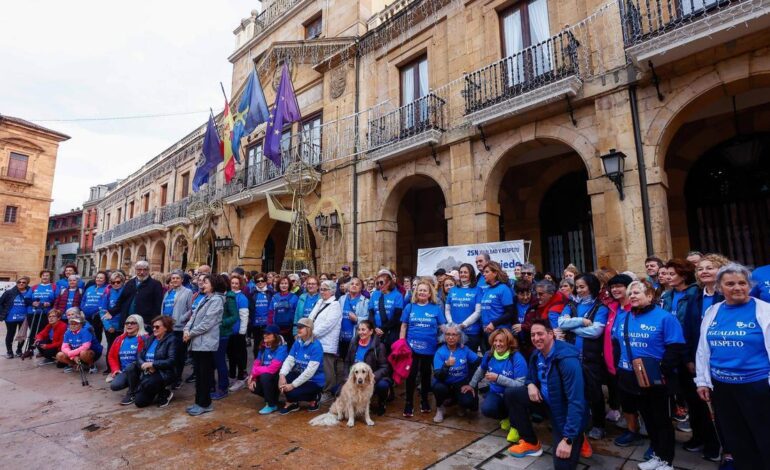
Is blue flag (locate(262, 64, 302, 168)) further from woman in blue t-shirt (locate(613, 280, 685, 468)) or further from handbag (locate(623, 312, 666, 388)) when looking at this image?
handbag (locate(623, 312, 666, 388))

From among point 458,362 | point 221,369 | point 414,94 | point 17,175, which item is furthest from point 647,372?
point 17,175

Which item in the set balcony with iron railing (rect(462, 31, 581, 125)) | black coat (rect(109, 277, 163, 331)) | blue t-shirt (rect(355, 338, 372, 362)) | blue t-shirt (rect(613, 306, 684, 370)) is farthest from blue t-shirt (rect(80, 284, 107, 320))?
blue t-shirt (rect(613, 306, 684, 370))

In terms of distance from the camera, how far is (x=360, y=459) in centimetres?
336

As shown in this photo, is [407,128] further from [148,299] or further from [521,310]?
[148,299]

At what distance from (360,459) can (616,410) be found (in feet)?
8.94

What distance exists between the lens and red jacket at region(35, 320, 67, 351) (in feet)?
24.0

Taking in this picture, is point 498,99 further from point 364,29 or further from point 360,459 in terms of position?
point 360,459

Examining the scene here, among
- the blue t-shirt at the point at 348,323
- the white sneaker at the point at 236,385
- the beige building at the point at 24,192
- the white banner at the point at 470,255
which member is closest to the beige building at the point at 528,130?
the white banner at the point at 470,255

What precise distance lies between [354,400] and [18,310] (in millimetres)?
7912

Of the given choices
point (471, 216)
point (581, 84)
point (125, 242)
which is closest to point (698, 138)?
point (581, 84)

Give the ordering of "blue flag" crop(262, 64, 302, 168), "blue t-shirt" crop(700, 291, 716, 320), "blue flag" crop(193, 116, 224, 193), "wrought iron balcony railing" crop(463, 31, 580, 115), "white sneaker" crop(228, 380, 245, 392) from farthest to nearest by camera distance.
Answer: "blue flag" crop(193, 116, 224, 193)
"blue flag" crop(262, 64, 302, 168)
"wrought iron balcony railing" crop(463, 31, 580, 115)
"white sneaker" crop(228, 380, 245, 392)
"blue t-shirt" crop(700, 291, 716, 320)

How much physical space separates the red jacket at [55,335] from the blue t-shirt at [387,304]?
6040 mm

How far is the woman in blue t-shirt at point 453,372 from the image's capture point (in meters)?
4.30

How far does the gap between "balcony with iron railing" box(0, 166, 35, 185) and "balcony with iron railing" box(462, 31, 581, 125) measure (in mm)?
31480
